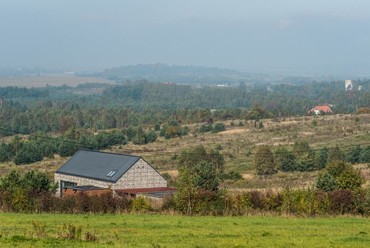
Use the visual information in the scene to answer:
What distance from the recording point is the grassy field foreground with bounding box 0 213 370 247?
50.9 feet

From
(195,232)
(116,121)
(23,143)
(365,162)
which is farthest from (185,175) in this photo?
(116,121)

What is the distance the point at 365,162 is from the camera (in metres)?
57.3

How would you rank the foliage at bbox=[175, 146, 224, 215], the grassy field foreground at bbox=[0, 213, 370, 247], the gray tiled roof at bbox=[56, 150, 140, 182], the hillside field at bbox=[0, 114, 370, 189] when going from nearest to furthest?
1. the grassy field foreground at bbox=[0, 213, 370, 247]
2. the foliage at bbox=[175, 146, 224, 215]
3. the gray tiled roof at bbox=[56, 150, 140, 182]
4. the hillside field at bbox=[0, 114, 370, 189]

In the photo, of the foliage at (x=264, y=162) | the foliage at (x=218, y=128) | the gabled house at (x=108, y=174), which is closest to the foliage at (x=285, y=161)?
the foliage at (x=264, y=162)

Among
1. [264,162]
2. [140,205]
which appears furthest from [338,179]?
[264,162]

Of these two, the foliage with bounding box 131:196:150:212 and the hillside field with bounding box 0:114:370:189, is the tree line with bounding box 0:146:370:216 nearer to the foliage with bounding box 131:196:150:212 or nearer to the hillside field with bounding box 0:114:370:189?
the foliage with bounding box 131:196:150:212

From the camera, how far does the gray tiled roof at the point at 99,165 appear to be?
44.3 metres

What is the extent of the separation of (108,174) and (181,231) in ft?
85.0

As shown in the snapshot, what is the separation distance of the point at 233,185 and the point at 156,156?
72.0 feet

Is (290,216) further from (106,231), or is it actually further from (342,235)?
(106,231)

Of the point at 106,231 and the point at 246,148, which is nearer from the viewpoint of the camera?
the point at 106,231

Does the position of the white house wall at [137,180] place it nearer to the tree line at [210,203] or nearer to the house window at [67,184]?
the house window at [67,184]

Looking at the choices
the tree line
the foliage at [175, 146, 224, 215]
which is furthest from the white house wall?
the tree line

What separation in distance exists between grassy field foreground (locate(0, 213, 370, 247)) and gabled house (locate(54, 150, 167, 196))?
18.2m
